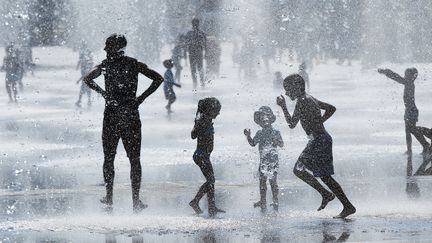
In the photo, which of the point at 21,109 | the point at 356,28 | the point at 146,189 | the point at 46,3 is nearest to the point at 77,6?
the point at 46,3

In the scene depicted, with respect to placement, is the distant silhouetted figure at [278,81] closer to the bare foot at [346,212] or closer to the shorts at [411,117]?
the shorts at [411,117]

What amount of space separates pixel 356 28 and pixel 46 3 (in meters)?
18.5

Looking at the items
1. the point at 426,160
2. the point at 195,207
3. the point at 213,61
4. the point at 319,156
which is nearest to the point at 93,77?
A: the point at 195,207

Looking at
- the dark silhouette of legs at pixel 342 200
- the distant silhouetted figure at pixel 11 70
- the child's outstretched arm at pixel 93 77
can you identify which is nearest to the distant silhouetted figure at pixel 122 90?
the child's outstretched arm at pixel 93 77

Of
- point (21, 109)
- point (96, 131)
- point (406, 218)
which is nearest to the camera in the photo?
point (406, 218)

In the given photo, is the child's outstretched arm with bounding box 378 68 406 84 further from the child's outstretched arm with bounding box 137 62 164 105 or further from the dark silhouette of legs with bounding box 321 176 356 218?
the child's outstretched arm with bounding box 137 62 164 105

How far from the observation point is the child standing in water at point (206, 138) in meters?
11.8

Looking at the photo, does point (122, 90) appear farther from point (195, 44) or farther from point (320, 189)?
point (195, 44)

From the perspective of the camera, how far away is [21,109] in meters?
32.3

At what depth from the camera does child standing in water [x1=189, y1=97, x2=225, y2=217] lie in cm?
1180

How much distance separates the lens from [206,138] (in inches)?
469

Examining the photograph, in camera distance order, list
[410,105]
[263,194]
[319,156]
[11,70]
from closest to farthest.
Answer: [319,156] → [263,194] → [410,105] → [11,70]

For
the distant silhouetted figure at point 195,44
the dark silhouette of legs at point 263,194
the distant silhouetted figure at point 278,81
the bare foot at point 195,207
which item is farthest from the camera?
the distant silhouetted figure at point 278,81

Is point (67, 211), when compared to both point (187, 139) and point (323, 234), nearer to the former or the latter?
point (323, 234)
